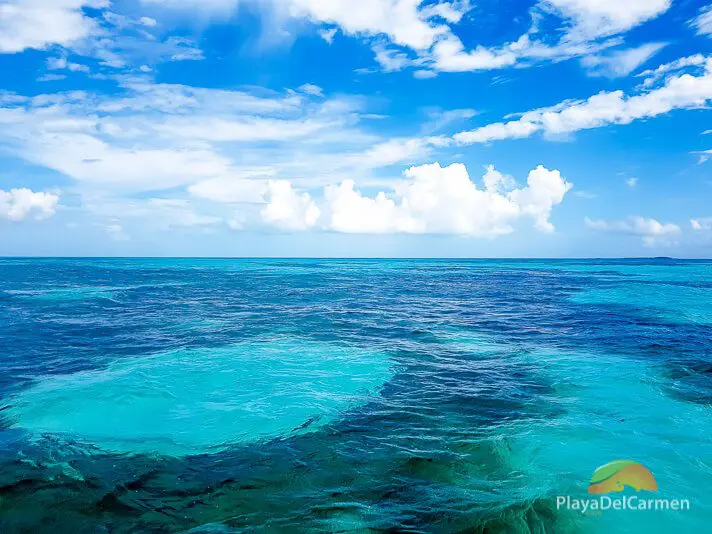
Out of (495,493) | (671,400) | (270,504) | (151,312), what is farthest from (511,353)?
(151,312)

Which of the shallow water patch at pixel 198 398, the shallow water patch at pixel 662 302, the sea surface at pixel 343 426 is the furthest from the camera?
the shallow water patch at pixel 662 302

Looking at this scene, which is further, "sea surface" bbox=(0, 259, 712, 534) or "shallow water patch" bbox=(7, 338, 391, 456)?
"shallow water patch" bbox=(7, 338, 391, 456)

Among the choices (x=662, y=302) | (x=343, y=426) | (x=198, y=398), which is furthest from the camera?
(x=662, y=302)

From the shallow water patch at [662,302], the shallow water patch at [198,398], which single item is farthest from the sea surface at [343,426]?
the shallow water patch at [662,302]

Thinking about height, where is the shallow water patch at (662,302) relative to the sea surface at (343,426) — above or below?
above

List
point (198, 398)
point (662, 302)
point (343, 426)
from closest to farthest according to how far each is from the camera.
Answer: point (343, 426) < point (198, 398) < point (662, 302)

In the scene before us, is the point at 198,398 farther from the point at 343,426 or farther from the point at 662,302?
the point at 662,302

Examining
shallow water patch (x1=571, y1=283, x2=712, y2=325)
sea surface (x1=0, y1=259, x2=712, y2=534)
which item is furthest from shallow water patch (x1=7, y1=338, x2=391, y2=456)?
shallow water patch (x1=571, y1=283, x2=712, y2=325)

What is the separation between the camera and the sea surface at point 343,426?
7516mm

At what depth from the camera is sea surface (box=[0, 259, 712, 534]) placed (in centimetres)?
752

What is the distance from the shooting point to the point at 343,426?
36.9 ft

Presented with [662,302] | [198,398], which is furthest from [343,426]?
[662,302]

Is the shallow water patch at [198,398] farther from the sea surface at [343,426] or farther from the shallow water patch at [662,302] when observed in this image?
the shallow water patch at [662,302]

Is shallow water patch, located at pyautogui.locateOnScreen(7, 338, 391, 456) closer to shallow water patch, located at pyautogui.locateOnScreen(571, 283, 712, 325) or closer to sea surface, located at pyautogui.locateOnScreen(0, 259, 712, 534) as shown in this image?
sea surface, located at pyautogui.locateOnScreen(0, 259, 712, 534)
